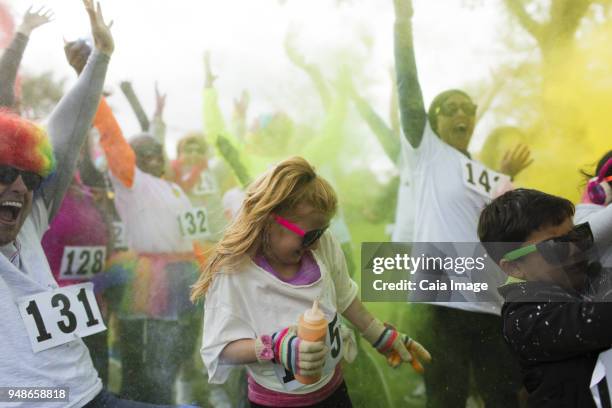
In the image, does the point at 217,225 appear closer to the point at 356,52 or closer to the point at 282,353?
the point at 356,52

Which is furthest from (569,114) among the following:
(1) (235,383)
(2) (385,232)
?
(1) (235,383)

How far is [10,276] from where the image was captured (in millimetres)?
1932

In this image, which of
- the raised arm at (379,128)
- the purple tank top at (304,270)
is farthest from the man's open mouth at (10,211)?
the raised arm at (379,128)

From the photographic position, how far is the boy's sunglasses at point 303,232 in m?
1.78

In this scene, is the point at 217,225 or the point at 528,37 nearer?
the point at 528,37

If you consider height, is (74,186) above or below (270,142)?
below

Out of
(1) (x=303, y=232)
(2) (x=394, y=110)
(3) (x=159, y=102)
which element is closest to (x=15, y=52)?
(3) (x=159, y=102)

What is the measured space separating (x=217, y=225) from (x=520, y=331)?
1573 millimetres

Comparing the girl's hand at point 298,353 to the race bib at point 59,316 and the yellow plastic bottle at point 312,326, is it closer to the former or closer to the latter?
the yellow plastic bottle at point 312,326

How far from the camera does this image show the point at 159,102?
269 cm

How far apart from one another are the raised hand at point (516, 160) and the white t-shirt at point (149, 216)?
1.46 meters

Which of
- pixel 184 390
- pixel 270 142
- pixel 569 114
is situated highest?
pixel 569 114

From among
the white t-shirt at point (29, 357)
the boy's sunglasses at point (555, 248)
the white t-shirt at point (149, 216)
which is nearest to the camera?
the boy's sunglasses at point (555, 248)

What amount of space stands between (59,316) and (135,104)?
1069mm
